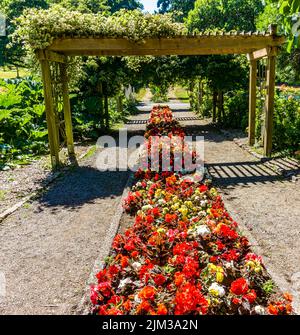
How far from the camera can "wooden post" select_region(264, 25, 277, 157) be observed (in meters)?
8.59

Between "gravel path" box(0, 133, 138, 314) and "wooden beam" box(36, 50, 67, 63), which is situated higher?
"wooden beam" box(36, 50, 67, 63)

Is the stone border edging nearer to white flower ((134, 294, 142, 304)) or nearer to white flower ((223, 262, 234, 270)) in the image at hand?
white flower ((134, 294, 142, 304))

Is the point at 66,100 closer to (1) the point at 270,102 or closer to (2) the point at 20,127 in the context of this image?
(2) the point at 20,127

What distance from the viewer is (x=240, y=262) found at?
11.6 feet

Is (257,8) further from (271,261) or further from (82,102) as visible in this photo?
(271,261)

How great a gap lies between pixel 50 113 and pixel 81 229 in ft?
13.0

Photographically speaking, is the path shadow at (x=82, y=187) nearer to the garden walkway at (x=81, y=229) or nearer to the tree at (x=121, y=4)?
the garden walkway at (x=81, y=229)

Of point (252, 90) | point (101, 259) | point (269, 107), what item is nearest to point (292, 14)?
point (101, 259)

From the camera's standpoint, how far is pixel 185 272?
9.91ft

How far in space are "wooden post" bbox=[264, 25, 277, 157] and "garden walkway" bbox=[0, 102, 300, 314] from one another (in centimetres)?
80

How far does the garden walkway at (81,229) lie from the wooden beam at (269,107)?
79 cm

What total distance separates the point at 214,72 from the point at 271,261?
38.1 ft

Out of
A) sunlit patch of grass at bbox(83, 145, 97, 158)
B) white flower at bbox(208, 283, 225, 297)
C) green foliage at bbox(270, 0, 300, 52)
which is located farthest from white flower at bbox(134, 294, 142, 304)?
sunlit patch of grass at bbox(83, 145, 97, 158)

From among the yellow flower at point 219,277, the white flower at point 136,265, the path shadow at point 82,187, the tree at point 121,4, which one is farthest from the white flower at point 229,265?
the tree at point 121,4
